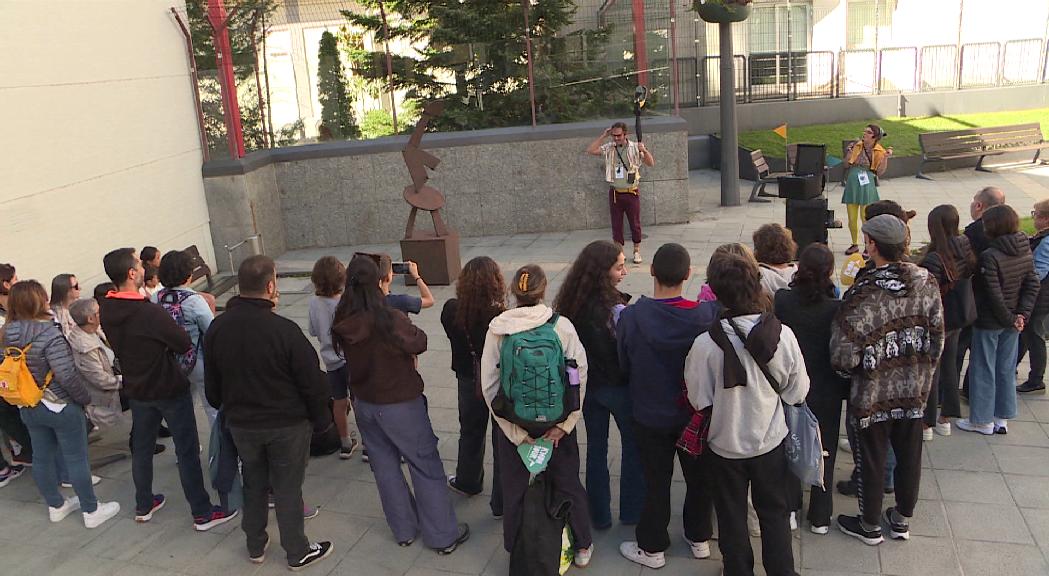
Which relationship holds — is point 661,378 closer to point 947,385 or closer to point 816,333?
point 816,333

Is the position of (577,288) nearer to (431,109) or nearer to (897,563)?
(897,563)

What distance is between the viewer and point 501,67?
13172 millimetres

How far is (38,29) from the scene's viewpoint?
8.44m

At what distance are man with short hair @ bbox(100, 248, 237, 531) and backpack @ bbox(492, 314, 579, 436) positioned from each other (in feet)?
6.59

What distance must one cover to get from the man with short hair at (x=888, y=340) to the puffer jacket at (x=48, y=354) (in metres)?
4.33

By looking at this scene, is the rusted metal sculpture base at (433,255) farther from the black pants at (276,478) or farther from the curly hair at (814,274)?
the curly hair at (814,274)

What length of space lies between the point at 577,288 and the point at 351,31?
33.5 feet

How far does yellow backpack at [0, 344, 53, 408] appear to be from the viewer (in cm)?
485

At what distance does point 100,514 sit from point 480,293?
2.92 meters

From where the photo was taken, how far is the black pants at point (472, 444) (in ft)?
16.3

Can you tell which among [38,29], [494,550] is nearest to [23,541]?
[494,550]

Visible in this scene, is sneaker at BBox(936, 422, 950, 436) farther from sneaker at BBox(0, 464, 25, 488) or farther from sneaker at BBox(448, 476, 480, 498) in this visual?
sneaker at BBox(0, 464, 25, 488)

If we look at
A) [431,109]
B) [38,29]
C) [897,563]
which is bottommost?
[897,563]

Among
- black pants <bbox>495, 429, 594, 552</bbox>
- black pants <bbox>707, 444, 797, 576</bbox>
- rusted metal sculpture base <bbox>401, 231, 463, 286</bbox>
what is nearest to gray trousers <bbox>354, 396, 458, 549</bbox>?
black pants <bbox>495, 429, 594, 552</bbox>
